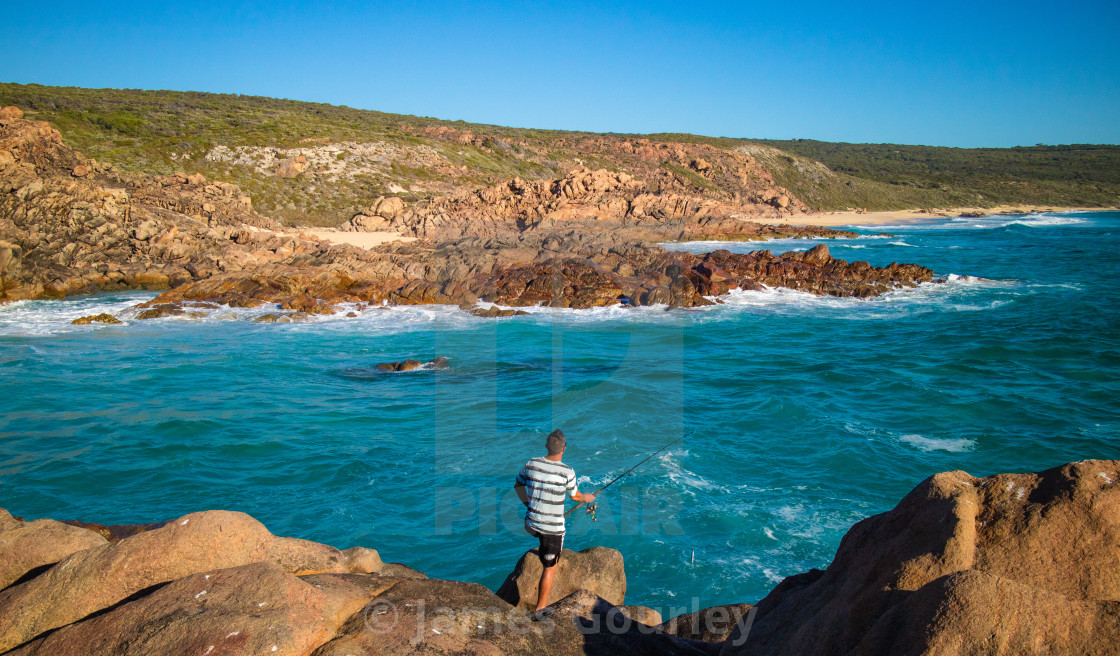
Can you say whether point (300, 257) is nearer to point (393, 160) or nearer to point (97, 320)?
point (97, 320)

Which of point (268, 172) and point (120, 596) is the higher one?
point (268, 172)

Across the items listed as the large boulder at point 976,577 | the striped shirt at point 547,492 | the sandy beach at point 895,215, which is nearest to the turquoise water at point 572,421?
the striped shirt at point 547,492

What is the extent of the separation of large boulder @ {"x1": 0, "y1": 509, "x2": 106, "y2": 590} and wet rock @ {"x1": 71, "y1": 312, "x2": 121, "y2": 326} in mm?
16017

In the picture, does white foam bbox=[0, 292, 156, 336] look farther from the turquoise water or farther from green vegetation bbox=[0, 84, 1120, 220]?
green vegetation bbox=[0, 84, 1120, 220]

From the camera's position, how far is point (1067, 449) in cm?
891

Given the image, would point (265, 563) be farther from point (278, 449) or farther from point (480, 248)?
point (480, 248)

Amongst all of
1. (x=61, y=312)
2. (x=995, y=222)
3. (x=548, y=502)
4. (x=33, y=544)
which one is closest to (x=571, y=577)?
(x=548, y=502)

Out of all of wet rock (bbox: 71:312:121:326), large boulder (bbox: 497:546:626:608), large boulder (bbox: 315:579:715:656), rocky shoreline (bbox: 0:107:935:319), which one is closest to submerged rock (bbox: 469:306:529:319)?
rocky shoreline (bbox: 0:107:935:319)

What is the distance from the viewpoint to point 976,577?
8.29ft

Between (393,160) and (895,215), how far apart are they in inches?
2051

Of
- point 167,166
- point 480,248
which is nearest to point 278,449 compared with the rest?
point 480,248

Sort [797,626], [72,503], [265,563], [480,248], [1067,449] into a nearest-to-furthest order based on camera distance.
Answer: [797,626] → [265,563] → [72,503] → [1067,449] → [480,248]

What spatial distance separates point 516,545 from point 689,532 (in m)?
1.98

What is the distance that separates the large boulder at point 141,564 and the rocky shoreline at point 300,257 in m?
16.2
